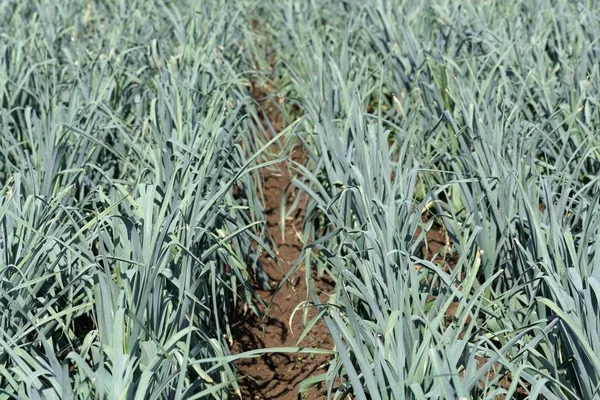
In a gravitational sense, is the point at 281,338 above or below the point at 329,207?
below

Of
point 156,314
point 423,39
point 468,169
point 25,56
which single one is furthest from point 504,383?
point 25,56

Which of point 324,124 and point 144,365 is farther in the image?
point 324,124

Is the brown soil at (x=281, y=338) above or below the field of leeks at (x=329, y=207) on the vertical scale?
below

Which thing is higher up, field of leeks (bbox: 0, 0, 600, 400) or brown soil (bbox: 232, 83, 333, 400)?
field of leeks (bbox: 0, 0, 600, 400)

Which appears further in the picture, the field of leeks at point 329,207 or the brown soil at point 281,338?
the brown soil at point 281,338

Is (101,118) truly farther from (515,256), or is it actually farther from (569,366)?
(569,366)

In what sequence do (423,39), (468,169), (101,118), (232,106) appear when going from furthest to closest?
(423,39)
(232,106)
(101,118)
(468,169)

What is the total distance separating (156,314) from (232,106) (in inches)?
69.9

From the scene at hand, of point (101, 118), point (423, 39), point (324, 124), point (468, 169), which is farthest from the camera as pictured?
point (423, 39)

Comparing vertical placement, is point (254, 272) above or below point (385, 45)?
below

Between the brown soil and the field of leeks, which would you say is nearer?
the field of leeks

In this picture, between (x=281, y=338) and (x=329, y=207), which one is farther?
(x=281, y=338)

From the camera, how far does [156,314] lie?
7.07 feet

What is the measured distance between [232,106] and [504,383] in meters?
1.78
